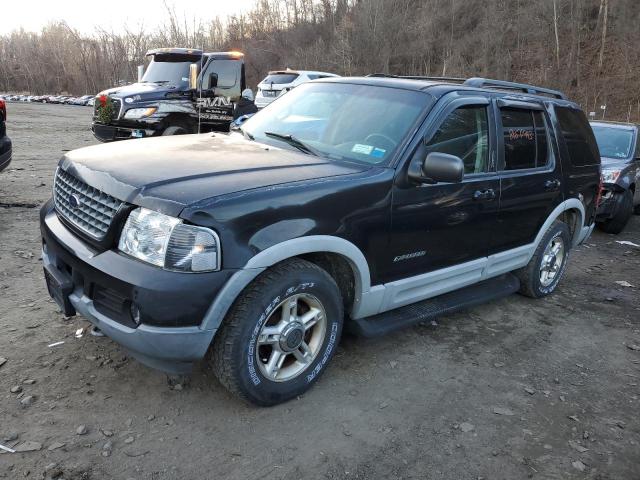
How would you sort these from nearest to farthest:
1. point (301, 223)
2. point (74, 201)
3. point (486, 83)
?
point (301, 223) < point (74, 201) < point (486, 83)

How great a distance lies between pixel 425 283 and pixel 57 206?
2564mm

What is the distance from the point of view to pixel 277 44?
54.4m

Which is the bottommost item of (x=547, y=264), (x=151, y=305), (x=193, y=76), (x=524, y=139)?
(x=547, y=264)

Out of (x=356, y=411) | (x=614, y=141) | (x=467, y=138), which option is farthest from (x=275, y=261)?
(x=614, y=141)

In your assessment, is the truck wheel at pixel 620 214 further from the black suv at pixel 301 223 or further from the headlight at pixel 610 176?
the black suv at pixel 301 223

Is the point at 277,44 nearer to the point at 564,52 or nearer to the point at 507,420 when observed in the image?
the point at 564,52

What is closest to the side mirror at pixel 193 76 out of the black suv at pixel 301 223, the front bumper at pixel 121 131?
the front bumper at pixel 121 131

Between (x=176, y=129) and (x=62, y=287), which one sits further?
(x=176, y=129)

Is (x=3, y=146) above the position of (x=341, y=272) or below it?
above

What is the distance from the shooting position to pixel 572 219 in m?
5.51

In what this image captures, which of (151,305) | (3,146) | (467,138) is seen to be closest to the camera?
(151,305)

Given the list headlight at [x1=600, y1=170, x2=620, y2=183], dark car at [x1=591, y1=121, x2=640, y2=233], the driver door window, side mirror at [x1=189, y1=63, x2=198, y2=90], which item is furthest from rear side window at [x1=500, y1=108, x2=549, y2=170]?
side mirror at [x1=189, y1=63, x2=198, y2=90]

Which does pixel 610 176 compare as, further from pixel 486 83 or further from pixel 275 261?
pixel 275 261

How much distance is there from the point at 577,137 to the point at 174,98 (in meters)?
8.22
